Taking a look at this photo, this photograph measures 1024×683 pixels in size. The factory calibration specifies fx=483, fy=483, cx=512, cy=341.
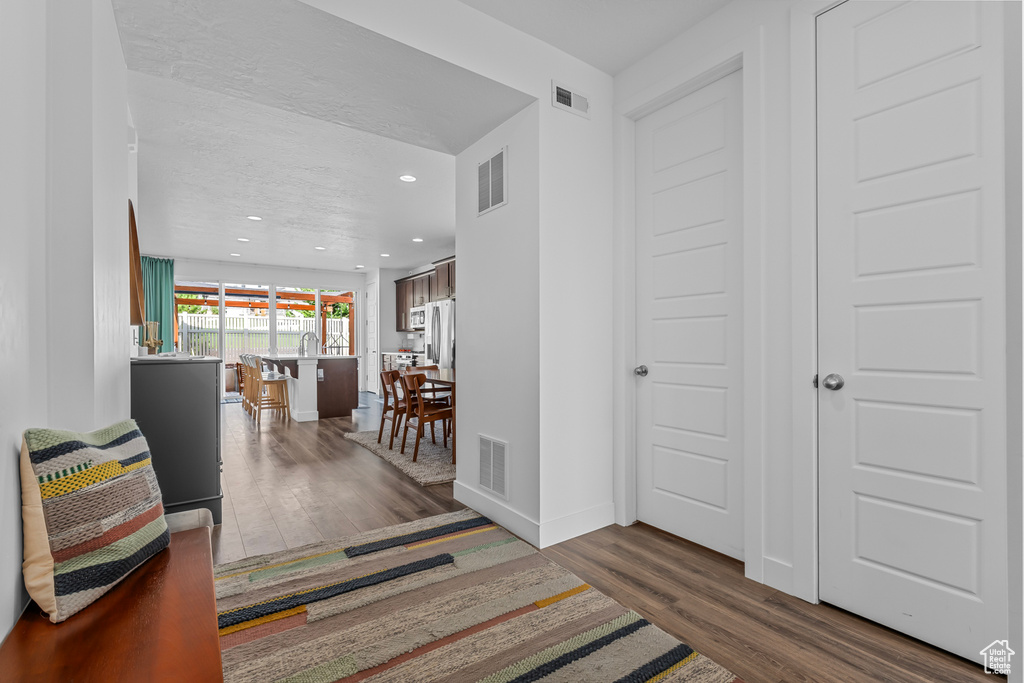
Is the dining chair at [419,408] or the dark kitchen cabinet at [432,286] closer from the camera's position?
the dining chair at [419,408]

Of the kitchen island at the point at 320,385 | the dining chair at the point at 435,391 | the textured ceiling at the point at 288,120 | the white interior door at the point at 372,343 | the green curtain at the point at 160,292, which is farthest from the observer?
the white interior door at the point at 372,343

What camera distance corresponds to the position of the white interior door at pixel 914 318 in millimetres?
1608

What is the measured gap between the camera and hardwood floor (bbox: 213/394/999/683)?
1.63 m

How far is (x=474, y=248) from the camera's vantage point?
314 cm

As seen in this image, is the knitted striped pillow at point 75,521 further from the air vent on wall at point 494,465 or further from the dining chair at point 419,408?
the dining chair at point 419,408

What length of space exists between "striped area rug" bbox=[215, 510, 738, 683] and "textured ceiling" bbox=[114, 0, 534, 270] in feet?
7.74

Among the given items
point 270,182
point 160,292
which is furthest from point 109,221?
point 160,292

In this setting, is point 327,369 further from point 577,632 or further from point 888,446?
point 888,446

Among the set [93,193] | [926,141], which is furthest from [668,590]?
[93,193]

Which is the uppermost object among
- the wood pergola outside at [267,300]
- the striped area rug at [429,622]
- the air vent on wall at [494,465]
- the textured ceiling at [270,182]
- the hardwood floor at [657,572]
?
the textured ceiling at [270,182]

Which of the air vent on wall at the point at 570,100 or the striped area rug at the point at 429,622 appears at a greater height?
the air vent on wall at the point at 570,100

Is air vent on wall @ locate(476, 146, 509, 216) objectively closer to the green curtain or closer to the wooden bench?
the wooden bench

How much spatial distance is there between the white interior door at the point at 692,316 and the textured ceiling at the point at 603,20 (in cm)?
35

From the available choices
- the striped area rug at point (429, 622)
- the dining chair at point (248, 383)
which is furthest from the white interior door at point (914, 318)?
the dining chair at point (248, 383)
